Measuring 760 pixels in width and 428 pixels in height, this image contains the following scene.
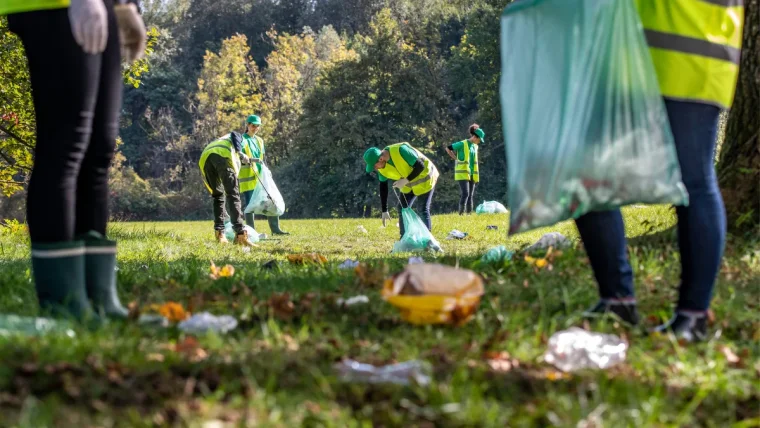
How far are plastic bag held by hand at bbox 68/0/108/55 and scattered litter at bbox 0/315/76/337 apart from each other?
2.71 ft

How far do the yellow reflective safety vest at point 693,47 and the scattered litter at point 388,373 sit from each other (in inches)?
48.9

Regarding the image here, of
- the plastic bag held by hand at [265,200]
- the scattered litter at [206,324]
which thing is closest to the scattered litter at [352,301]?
the scattered litter at [206,324]

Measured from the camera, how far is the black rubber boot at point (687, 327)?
2.67m

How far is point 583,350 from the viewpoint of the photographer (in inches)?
94.0

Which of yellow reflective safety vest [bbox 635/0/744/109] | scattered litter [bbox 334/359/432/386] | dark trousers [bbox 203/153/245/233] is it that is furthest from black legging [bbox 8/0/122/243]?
dark trousers [bbox 203/153/245/233]

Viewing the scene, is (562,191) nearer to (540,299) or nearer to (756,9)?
(540,299)

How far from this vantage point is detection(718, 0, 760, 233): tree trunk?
429 cm

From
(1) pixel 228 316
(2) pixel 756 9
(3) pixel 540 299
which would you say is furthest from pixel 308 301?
(2) pixel 756 9

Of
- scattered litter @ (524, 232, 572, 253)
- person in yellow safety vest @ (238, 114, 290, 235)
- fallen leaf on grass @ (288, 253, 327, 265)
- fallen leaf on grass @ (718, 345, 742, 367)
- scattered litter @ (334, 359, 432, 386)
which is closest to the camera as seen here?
scattered litter @ (334, 359, 432, 386)

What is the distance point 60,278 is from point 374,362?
1.06 meters

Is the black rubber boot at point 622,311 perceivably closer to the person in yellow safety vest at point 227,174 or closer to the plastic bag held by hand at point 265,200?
the person in yellow safety vest at point 227,174

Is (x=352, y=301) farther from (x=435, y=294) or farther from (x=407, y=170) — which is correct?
(x=407, y=170)

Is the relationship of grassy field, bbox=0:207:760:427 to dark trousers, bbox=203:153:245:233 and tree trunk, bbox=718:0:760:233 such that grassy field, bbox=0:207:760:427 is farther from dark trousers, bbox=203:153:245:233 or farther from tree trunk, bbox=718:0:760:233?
dark trousers, bbox=203:153:245:233

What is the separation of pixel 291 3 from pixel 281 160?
28050mm
